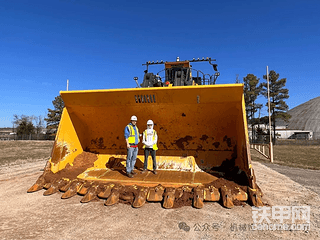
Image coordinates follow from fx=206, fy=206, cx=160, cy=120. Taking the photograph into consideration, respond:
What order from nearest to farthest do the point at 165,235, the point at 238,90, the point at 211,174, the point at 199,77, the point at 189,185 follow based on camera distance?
the point at 165,235 < the point at 189,185 < the point at 238,90 < the point at 211,174 < the point at 199,77

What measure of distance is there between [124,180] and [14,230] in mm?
1681

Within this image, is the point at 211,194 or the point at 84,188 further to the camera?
the point at 84,188

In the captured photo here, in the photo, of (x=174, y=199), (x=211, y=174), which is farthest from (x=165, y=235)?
(x=211, y=174)

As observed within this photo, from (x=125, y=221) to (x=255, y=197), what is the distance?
1.88m

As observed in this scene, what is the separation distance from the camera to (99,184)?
3535 millimetres

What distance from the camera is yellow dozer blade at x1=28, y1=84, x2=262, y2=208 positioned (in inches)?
127

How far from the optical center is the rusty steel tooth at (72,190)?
11.0 ft

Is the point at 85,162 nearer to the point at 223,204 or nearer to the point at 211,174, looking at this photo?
the point at 211,174

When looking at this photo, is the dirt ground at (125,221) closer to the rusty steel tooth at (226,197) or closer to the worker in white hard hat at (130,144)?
the rusty steel tooth at (226,197)

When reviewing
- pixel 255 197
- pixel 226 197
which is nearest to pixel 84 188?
pixel 226 197

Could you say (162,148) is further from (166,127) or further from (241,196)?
(241,196)

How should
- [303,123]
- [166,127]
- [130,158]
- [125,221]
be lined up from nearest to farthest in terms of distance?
[125,221], [130,158], [166,127], [303,123]

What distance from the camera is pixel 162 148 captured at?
4781mm

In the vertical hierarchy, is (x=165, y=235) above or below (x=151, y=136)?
below
